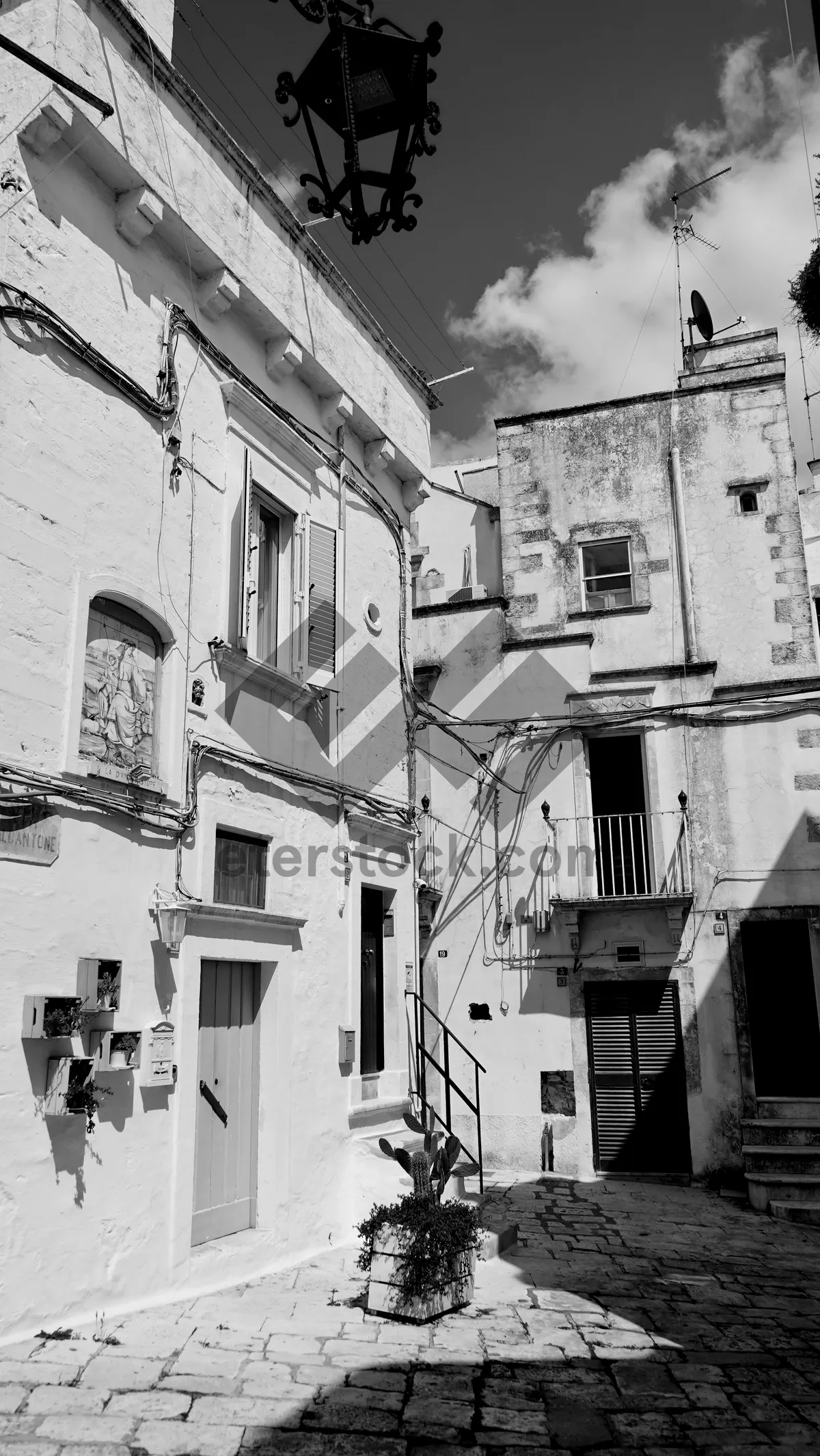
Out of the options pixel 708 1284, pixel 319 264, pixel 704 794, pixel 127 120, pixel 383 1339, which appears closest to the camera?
pixel 383 1339

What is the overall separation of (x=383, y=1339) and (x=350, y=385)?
25.5ft

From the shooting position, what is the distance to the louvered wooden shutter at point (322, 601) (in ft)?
29.2

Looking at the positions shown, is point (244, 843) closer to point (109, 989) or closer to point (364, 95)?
point (109, 989)

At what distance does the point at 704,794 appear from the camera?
Answer: 12641 millimetres

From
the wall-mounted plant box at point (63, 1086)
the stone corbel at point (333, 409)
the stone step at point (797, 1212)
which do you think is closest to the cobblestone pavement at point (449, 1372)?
the wall-mounted plant box at point (63, 1086)

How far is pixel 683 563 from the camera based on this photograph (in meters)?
13.5

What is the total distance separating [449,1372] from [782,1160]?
23.4 ft

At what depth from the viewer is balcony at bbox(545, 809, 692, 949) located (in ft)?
40.2

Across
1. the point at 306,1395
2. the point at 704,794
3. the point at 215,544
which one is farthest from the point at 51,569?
the point at 704,794

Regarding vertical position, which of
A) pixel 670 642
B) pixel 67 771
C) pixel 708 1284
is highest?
pixel 670 642

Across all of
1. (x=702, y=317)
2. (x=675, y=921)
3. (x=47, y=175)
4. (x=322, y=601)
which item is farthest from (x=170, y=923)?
(x=702, y=317)

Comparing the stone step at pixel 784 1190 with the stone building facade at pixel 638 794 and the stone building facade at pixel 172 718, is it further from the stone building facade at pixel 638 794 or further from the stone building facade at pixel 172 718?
the stone building facade at pixel 172 718

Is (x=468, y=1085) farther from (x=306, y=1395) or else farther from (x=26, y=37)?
(x=26, y=37)

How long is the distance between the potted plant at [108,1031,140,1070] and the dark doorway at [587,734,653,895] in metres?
7.42
